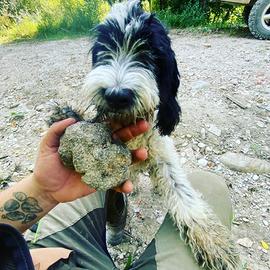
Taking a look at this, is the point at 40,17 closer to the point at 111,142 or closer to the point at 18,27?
the point at 18,27

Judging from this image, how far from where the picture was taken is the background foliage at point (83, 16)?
7300mm

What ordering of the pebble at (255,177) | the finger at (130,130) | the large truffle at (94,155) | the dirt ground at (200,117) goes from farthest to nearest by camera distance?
the pebble at (255,177), the dirt ground at (200,117), the finger at (130,130), the large truffle at (94,155)

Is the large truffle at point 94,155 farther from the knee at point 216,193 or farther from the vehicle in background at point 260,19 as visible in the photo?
the vehicle in background at point 260,19

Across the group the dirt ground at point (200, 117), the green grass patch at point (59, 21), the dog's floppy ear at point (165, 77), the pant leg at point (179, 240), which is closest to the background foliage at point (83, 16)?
the green grass patch at point (59, 21)

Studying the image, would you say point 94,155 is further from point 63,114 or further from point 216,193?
point 216,193

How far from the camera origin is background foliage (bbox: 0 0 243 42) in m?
7.30

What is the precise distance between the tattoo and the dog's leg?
77 centimetres

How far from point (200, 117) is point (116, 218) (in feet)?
4.73

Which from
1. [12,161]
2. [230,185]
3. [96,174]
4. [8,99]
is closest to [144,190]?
[230,185]

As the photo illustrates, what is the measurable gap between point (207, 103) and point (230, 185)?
115cm

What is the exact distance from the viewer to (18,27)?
8.00 meters

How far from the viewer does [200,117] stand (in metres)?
3.47

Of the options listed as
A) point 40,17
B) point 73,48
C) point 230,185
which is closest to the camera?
point 230,185

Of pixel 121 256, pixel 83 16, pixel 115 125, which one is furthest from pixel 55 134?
pixel 83 16
